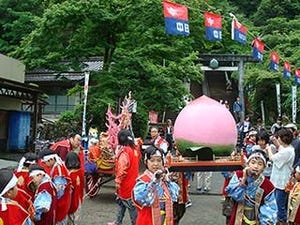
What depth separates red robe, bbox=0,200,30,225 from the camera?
14.2 ft

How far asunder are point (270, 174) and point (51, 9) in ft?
33.3

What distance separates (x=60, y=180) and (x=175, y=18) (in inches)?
270

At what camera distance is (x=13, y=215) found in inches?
174

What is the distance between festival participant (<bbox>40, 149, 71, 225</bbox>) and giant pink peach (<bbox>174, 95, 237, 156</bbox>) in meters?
1.62

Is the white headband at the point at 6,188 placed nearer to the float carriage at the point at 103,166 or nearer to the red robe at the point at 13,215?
the red robe at the point at 13,215

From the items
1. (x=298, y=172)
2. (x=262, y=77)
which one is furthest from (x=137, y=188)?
(x=262, y=77)

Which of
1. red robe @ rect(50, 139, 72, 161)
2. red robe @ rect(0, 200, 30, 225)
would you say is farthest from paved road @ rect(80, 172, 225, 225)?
red robe @ rect(0, 200, 30, 225)

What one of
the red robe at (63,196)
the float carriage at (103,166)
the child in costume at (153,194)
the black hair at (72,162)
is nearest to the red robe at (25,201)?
the child in costume at (153,194)

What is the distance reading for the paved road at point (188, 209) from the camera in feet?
31.0

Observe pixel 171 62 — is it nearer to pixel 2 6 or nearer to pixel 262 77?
pixel 262 77

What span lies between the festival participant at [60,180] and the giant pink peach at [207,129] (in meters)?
1.62

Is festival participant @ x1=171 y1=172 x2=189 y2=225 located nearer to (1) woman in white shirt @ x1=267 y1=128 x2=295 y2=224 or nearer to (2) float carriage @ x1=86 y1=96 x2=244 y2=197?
(1) woman in white shirt @ x1=267 y1=128 x2=295 y2=224

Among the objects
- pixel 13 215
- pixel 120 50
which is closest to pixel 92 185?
pixel 120 50

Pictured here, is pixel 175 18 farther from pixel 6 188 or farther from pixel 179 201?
pixel 6 188
